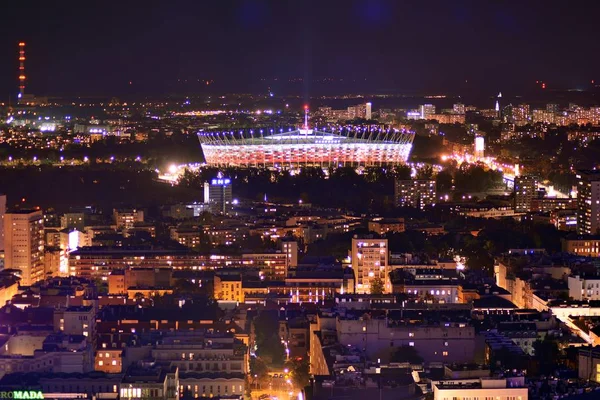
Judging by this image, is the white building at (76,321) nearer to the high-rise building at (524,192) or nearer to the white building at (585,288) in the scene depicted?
the white building at (585,288)

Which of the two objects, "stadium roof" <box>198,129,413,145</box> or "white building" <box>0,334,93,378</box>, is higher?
"stadium roof" <box>198,129,413,145</box>

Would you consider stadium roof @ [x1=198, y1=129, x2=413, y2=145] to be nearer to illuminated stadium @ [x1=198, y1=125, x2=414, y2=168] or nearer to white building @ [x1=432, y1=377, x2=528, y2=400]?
illuminated stadium @ [x1=198, y1=125, x2=414, y2=168]

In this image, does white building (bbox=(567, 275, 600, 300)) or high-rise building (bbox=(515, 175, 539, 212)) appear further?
high-rise building (bbox=(515, 175, 539, 212))

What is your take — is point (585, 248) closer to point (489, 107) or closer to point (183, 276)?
point (183, 276)

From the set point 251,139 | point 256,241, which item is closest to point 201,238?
point 256,241

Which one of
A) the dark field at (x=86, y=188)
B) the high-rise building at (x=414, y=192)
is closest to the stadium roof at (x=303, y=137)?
the dark field at (x=86, y=188)

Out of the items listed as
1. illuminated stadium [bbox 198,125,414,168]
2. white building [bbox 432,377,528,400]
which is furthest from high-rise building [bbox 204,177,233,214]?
white building [bbox 432,377,528,400]
